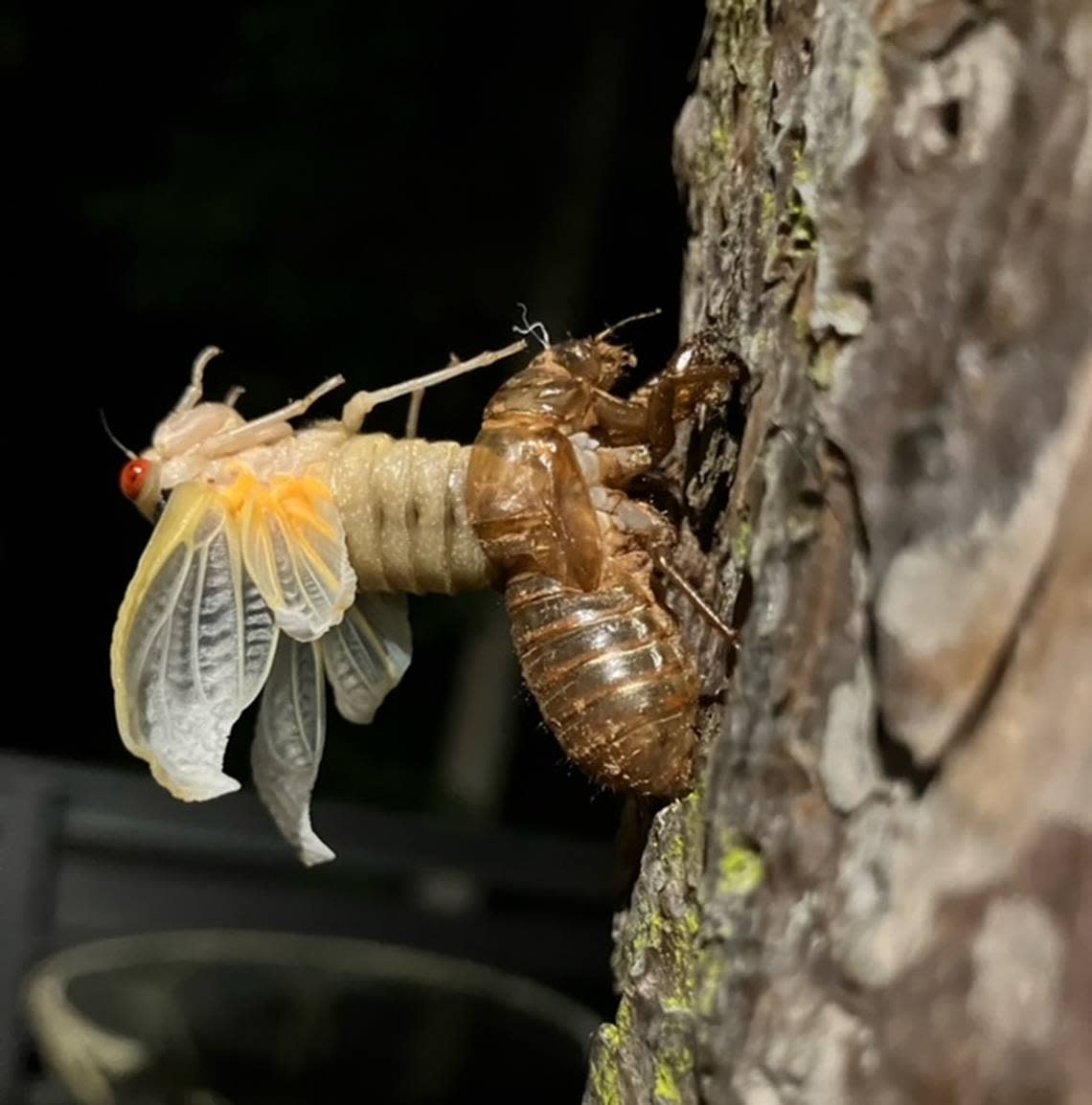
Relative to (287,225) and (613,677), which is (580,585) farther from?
(287,225)

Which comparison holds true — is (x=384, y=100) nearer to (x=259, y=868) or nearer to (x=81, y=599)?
(x=81, y=599)

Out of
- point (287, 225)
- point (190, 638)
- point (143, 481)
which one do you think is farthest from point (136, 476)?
point (287, 225)

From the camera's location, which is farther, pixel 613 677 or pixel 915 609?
pixel 613 677

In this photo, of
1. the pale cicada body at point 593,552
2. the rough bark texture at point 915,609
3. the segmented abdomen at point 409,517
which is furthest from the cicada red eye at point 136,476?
the rough bark texture at point 915,609

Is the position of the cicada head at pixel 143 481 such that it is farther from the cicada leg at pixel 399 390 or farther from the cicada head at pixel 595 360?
the cicada head at pixel 595 360

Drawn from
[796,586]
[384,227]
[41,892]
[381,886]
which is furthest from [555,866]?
[796,586]

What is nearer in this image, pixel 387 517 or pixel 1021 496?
pixel 1021 496
